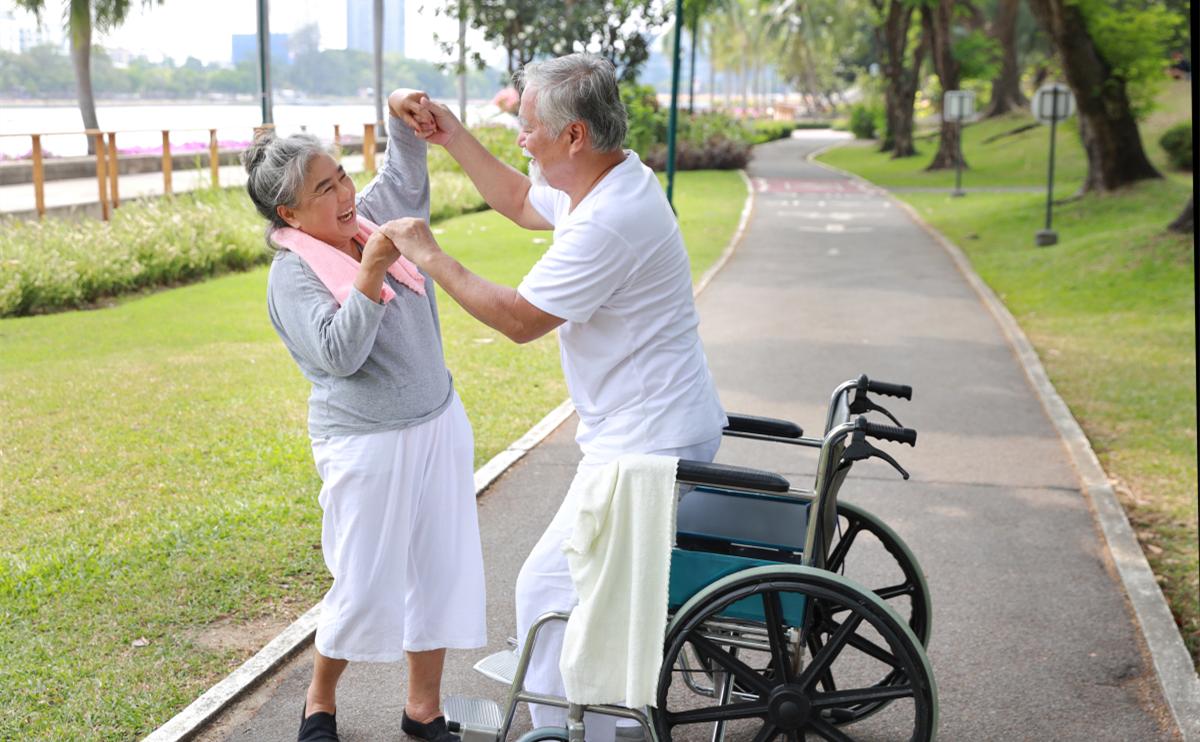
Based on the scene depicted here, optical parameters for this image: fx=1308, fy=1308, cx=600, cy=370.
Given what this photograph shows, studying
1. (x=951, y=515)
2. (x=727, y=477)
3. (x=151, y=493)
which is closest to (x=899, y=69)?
(x=951, y=515)

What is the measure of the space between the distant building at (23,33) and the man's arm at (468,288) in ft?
32.1

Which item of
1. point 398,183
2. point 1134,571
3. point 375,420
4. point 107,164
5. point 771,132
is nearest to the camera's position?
point 375,420

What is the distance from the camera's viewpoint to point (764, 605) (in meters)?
3.27

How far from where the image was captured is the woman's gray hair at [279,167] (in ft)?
11.3

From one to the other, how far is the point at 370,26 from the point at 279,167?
15.9m

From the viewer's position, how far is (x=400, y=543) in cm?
367

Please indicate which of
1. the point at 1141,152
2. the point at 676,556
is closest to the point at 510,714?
the point at 676,556

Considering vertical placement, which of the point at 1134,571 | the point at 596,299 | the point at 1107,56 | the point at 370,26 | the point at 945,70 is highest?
the point at 945,70

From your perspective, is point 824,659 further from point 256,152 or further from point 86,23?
point 86,23

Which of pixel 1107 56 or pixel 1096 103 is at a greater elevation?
pixel 1107 56

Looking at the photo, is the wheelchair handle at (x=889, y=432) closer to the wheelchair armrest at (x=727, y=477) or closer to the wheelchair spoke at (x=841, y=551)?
the wheelchair armrest at (x=727, y=477)

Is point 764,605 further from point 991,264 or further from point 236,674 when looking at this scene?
point 991,264

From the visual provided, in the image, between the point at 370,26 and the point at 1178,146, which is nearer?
the point at 370,26

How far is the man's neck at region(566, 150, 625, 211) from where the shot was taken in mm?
3270
